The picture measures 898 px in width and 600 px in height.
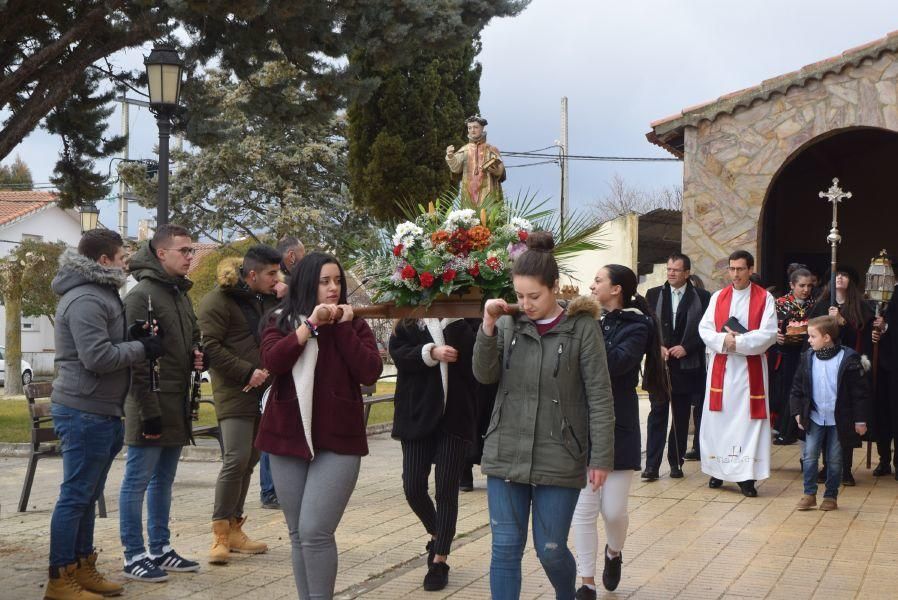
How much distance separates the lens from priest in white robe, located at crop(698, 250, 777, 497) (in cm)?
1038

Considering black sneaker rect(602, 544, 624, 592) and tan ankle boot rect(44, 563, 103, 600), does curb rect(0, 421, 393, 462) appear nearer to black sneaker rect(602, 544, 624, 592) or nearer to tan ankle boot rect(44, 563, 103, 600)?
black sneaker rect(602, 544, 624, 592)

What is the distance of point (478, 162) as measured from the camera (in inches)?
514

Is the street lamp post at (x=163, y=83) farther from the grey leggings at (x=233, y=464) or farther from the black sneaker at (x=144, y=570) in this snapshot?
the black sneaker at (x=144, y=570)

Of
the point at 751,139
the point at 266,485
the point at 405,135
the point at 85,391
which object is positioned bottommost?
the point at 266,485

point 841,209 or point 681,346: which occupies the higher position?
point 841,209

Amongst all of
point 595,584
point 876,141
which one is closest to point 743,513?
point 595,584

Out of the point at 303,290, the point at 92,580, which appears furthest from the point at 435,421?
the point at 92,580

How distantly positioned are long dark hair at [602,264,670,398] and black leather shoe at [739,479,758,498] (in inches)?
147

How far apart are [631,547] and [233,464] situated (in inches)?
112

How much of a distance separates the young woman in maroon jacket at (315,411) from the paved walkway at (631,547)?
1380 millimetres

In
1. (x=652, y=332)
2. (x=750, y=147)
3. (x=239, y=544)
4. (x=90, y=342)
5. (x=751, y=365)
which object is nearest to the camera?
(x=90, y=342)

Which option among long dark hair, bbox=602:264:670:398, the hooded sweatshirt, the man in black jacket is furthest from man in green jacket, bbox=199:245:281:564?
the man in black jacket

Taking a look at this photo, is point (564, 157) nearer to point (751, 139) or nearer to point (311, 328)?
point (751, 139)

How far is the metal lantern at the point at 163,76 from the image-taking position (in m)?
11.2
